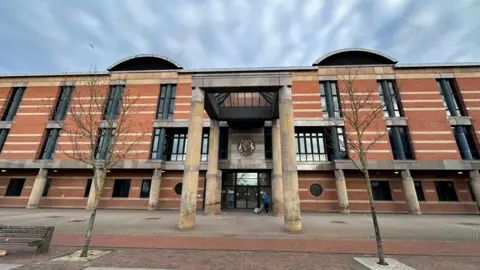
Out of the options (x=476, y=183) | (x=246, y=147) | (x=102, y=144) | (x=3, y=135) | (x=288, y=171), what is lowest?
(x=476, y=183)

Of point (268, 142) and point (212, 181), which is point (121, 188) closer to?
point (212, 181)

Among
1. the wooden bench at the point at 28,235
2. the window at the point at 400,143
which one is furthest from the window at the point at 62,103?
the window at the point at 400,143

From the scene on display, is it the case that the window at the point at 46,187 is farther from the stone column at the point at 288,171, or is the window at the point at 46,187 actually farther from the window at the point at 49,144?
the stone column at the point at 288,171

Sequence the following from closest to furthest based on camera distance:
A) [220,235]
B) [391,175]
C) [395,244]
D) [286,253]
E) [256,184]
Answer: [286,253] < [395,244] < [220,235] < [391,175] < [256,184]

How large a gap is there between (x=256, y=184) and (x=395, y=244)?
1524 centimetres

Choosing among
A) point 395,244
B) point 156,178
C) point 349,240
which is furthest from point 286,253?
point 156,178

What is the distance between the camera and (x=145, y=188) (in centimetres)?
2216

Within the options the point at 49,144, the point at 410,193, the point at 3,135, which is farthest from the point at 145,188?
the point at 410,193

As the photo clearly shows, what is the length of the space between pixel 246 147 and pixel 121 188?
1512 cm

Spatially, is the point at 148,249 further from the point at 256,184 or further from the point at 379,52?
the point at 379,52

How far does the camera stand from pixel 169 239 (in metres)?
8.54

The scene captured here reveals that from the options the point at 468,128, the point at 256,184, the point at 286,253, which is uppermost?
the point at 468,128

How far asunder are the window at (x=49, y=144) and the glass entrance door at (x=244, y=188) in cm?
2014

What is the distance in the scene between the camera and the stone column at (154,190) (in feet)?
67.4
